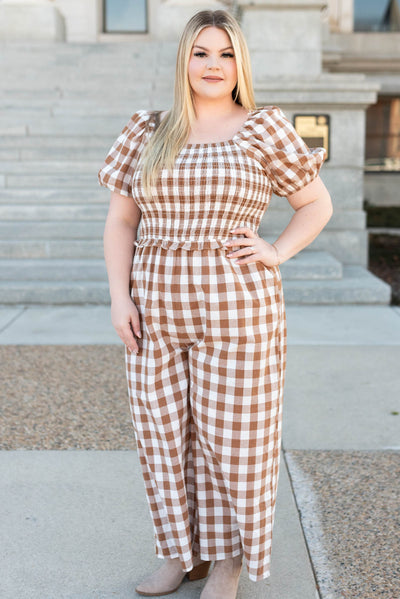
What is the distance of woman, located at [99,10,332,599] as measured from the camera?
2.06 m

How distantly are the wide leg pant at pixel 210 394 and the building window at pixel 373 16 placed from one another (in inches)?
749

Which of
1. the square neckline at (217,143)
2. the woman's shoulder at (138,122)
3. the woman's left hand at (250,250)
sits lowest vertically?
the woman's left hand at (250,250)

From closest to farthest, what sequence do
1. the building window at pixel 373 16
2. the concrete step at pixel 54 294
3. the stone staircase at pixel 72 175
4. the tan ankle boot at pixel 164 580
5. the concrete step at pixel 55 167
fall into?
the tan ankle boot at pixel 164 580
the concrete step at pixel 54 294
the stone staircase at pixel 72 175
the concrete step at pixel 55 167
the building window at pixel 373 16

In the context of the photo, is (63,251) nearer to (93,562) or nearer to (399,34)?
(93,562)

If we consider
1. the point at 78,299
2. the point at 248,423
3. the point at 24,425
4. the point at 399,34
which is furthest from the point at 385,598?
the point at 399,34

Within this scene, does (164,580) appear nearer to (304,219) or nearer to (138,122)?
(304,219)

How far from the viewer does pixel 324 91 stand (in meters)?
8.20

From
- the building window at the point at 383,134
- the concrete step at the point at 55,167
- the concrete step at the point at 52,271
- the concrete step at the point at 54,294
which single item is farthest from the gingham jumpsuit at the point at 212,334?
the building window at the point at 383,134

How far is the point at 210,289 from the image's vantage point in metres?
2.04

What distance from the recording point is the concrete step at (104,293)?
683 cm

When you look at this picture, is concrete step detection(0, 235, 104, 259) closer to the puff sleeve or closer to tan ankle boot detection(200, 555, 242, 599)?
the puff sleeve

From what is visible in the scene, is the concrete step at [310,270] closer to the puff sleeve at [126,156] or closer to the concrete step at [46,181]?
the concrete step at [46,181]

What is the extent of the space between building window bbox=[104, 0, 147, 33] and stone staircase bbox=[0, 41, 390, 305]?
478 centimetres

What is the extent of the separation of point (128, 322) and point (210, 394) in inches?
13.1
